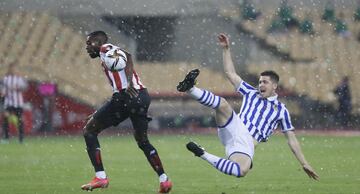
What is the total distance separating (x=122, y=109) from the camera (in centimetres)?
1065

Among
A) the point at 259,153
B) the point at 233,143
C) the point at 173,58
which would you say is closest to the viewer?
the point at 233,143

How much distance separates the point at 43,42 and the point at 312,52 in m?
8.47

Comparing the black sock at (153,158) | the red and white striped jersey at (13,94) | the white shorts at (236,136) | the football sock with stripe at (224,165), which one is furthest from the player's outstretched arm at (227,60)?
the red and white striped jersey at (13,94)

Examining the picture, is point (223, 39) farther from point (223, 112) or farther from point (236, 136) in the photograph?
point (236, 136)

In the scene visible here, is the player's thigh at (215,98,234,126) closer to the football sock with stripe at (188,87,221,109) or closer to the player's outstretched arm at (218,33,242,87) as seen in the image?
the football sock with stripe at (188,87,221,109)

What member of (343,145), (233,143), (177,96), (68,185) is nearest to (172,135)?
(177,96)

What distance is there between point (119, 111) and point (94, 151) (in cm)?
52

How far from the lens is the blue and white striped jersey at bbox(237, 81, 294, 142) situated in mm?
9984

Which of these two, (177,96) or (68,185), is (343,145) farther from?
(68,185)

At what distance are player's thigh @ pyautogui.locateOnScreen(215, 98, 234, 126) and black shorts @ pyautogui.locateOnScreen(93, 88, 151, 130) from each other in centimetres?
128

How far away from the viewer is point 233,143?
976cm

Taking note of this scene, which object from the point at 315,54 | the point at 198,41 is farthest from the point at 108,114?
the point at 315,54

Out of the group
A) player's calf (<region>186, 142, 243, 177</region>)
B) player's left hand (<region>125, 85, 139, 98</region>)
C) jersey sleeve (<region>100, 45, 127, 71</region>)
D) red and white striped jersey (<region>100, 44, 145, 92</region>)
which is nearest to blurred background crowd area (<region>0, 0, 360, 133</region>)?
red and white striped jersey (<region>100, 44, 145, 92</region>)

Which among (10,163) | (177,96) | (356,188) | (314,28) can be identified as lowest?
(356,188)
